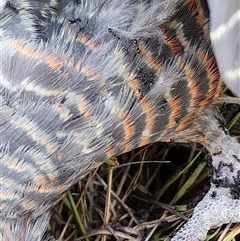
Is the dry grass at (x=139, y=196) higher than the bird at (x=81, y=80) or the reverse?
the reverse

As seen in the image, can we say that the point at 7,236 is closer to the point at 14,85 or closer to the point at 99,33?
the point at 14,85

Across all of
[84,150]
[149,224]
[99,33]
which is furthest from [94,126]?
[149,224]

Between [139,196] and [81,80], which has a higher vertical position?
[81,80]

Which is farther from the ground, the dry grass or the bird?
the bird

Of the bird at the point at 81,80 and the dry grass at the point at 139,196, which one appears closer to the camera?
the bird at the point at 81,80

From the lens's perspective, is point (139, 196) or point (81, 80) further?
point (139, 196)
